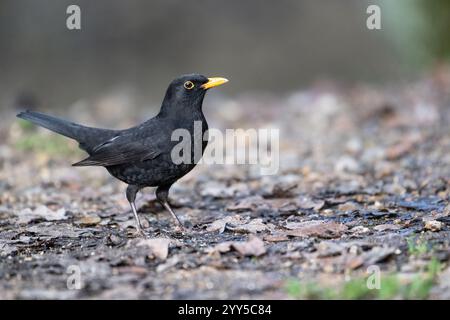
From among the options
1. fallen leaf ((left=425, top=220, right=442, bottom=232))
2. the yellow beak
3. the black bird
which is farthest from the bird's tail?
fallen leaf ((left=425, top=220, right=442, bottom=232))

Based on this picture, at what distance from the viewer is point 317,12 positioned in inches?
760

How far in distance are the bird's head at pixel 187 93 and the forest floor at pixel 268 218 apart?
1078mm

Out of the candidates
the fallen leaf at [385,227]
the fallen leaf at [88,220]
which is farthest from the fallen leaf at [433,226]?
the fallen leaf at [88,220]

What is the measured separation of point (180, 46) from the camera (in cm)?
1823

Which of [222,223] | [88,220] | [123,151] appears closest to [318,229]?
[222,223]

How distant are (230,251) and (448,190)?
3.10 m

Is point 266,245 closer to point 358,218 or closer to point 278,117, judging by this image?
point 358,218

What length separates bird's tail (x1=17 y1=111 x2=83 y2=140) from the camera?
7086 mm

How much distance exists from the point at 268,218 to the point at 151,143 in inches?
50.4

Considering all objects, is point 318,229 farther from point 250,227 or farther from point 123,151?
point 123,151

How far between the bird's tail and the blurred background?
899cm

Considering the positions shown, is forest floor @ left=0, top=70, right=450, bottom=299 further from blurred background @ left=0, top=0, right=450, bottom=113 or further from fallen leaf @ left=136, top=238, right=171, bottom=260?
blurred background @ left=0, top=0, right=450, bottom=113
